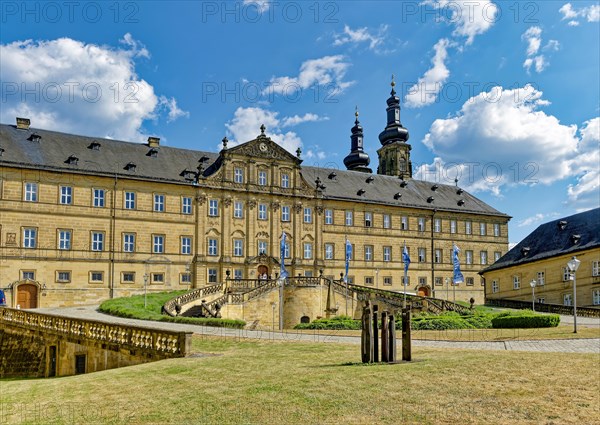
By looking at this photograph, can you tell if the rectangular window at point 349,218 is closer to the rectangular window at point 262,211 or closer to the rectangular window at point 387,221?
the rectangular window at point 387,221

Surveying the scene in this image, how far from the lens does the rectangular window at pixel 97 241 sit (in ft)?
167

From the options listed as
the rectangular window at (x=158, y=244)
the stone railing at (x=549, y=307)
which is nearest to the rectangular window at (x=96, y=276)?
the rectangular window at (x=158, y=244)

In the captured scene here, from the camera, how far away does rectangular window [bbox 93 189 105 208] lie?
51.2m

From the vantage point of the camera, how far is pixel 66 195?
164 feet

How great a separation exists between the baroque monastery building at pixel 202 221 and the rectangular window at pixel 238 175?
5.2 inches

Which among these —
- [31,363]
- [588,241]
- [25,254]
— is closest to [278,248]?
[25,254]

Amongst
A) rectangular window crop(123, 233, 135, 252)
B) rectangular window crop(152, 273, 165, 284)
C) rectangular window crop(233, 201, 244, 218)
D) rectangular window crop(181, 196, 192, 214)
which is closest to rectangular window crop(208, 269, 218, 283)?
rectangular window crop(152, 273, 165, 284)

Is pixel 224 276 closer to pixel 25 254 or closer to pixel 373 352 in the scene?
pixel 25 254

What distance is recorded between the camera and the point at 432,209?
69625 millimetres

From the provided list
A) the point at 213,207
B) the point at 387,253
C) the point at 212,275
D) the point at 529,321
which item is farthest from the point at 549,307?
the point at 213,207

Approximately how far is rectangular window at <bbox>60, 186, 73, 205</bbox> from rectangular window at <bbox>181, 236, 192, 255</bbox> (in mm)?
9993

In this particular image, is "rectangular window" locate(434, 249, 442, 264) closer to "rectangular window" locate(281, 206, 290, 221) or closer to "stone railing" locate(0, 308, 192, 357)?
"rectangular window" locate(281, 206, 290, 221)

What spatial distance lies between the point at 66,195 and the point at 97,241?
4.41 metres

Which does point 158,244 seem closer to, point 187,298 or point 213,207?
point 213,207
